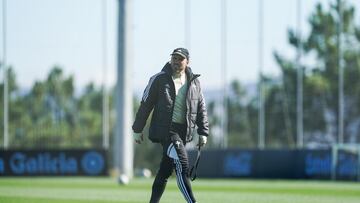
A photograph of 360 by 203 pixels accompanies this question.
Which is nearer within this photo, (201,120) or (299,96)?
(201,120)

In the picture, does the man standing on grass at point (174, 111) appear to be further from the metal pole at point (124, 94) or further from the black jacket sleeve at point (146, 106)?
the metal pole at point (124, 94)

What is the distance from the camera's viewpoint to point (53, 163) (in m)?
34.0

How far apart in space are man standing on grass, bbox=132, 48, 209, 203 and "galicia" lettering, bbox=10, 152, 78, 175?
22.5 meters

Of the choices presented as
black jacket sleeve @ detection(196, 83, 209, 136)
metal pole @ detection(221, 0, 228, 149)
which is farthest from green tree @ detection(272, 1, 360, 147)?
black jacket sleeve @ detection(196, 83, 209, 136)

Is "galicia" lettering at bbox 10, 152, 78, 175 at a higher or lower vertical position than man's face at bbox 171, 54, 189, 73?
lower

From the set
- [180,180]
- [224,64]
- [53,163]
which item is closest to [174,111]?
[180,180]

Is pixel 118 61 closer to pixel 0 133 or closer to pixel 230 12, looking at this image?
pixel 230 12

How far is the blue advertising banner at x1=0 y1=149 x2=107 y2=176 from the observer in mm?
33750

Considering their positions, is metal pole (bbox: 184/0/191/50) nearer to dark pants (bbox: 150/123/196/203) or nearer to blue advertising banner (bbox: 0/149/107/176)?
blue advertising banner (bbox: 0/149/107/176)

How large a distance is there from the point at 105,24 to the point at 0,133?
11.4 meters

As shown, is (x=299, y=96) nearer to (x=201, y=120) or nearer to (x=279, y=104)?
(x=279, y=104)

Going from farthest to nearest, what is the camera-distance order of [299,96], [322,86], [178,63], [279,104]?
1. [279,104]
2. [322,86]
3. [299,96]
4. [178,63]

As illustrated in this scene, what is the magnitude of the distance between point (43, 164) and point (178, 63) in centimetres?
2324

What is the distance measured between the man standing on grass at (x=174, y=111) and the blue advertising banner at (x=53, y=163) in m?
22.3
